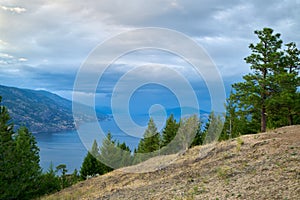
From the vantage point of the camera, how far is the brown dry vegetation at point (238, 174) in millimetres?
9781

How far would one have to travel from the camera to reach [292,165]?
38.1ft

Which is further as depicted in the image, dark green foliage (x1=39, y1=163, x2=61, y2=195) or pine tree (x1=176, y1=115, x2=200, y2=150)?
pine tree (x1=176, y1=115, x2=200, y2=150)

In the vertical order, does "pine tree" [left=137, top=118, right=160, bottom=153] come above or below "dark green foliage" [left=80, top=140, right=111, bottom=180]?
above

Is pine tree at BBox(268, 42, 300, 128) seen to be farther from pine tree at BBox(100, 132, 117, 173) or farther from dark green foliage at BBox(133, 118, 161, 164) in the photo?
pine tree at BBox(100, 132, 117, 173)

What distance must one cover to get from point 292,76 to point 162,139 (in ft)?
84.7

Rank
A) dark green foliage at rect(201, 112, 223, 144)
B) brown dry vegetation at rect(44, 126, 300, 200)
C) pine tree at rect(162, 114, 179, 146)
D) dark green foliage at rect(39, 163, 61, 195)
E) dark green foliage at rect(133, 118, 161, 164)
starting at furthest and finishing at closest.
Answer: pine tree at rect(162, 114, 179, 146)
dark green foliage at rect(133, 118, 161, 164)
dark green foliage at rect(201, 112, 223, 144)
dark green foliage at rect(39, 163, 61, 195)
brown dry vegetation at rect(44, 126, 300, 200)

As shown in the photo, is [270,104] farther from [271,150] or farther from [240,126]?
[240,126]

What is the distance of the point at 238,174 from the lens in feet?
39.8

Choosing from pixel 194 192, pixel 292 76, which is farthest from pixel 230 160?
pixel 292 76

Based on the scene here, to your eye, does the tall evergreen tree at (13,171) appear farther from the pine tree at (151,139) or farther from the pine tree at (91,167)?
the pine tree at (151,139)

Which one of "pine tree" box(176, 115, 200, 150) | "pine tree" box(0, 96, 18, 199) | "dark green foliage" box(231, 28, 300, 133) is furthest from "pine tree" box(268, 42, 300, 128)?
"pine tree" box(0, 96, 18, 199)

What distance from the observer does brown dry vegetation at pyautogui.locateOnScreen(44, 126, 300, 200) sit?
978 cm

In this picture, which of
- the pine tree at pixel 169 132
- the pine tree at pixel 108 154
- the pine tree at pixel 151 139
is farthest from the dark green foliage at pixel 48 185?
the pine tree at pixel 169 132

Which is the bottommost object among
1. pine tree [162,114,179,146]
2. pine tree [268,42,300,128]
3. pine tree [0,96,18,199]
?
pine tree [0,96,18,199]
